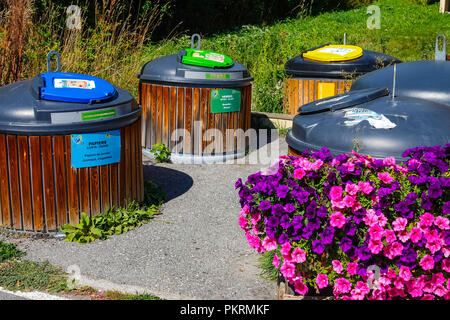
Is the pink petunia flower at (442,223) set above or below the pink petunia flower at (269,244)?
above

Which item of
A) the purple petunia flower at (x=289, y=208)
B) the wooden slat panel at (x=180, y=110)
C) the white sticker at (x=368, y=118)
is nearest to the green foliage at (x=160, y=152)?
the wooden slat panel at (x=180, y=110)

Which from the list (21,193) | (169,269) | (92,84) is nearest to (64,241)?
(21,193)

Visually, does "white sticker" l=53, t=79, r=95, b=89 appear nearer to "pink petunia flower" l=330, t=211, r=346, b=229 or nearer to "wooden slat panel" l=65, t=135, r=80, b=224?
"wooden slat panel" l=65, t=135, r=80, b=224

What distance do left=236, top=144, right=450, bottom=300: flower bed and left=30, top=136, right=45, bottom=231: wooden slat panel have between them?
1.90 m

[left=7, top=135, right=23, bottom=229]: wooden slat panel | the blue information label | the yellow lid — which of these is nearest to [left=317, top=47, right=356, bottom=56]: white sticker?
the yellow lid

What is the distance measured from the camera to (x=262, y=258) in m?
4.14

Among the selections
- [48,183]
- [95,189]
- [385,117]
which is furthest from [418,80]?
[48,183]

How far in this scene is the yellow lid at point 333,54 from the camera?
7767mm

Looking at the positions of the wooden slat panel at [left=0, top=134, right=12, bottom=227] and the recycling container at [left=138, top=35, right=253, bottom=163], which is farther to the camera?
the recycling container at [left=138, top=35, right=253, bottom=163]

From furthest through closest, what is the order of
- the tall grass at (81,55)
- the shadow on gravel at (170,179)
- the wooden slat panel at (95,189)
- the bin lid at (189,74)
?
the tall grass at (81,55), the bin lid at (189,74), the shadow on gravel at (170,179), the wooden slat panel at (95,189)

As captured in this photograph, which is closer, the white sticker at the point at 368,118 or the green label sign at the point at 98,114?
the white sticker at the point at 368,118

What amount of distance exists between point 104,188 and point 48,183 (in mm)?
454

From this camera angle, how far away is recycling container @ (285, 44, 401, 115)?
7.67 meters

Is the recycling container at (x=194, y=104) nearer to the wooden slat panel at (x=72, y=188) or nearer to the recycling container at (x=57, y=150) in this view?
the recycling container at (x=57, y=150)
